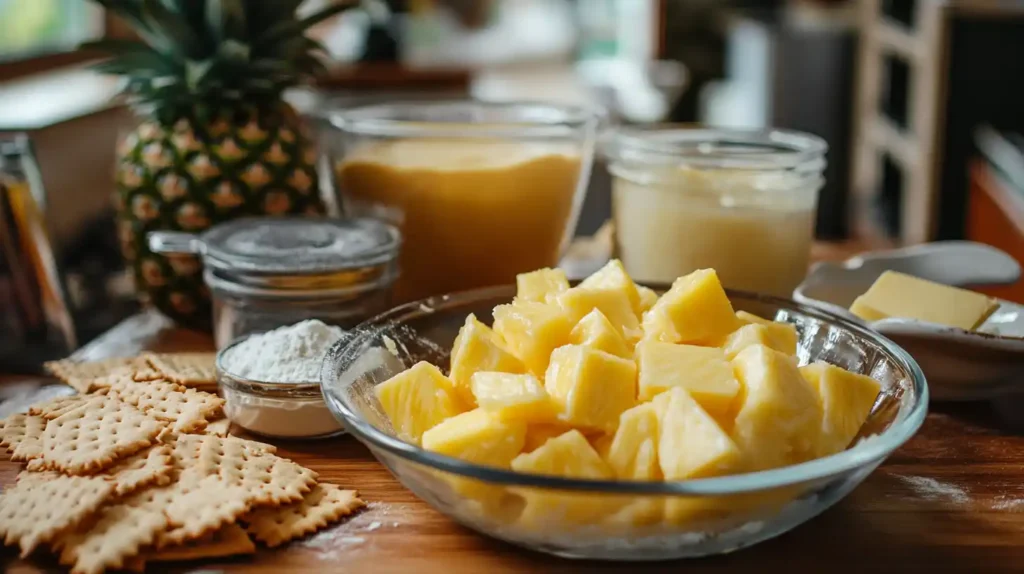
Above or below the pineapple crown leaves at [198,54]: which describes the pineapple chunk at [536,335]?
below

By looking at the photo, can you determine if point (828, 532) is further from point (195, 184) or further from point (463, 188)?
point (195, 184)

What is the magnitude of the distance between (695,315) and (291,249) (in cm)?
47

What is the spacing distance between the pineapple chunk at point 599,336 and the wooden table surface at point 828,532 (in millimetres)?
170

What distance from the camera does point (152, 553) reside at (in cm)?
66

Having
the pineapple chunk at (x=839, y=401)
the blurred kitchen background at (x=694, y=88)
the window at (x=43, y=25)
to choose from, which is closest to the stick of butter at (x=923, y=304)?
the pineapple chunk at (x=839, y=401)

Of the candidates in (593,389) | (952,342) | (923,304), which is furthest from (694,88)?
(593,389)

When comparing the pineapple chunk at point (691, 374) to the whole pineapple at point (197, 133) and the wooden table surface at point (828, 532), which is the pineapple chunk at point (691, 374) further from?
the whole pineapple at point (197, 133)

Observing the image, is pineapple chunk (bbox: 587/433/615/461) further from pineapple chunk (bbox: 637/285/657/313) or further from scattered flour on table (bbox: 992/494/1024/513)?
scattered flour on table (bbox: 992/494/1024/513)

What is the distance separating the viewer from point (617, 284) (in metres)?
0.85

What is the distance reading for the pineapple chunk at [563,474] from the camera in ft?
1.93

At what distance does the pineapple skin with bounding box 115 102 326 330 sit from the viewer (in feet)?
3.81

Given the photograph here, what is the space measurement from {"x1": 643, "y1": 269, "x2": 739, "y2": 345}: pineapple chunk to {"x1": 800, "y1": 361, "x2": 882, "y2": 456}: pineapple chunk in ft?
0.29

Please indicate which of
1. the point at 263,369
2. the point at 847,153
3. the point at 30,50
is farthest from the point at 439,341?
the point at 847,153

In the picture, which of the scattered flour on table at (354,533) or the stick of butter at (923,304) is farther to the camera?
the stick of butter at (923,304)
